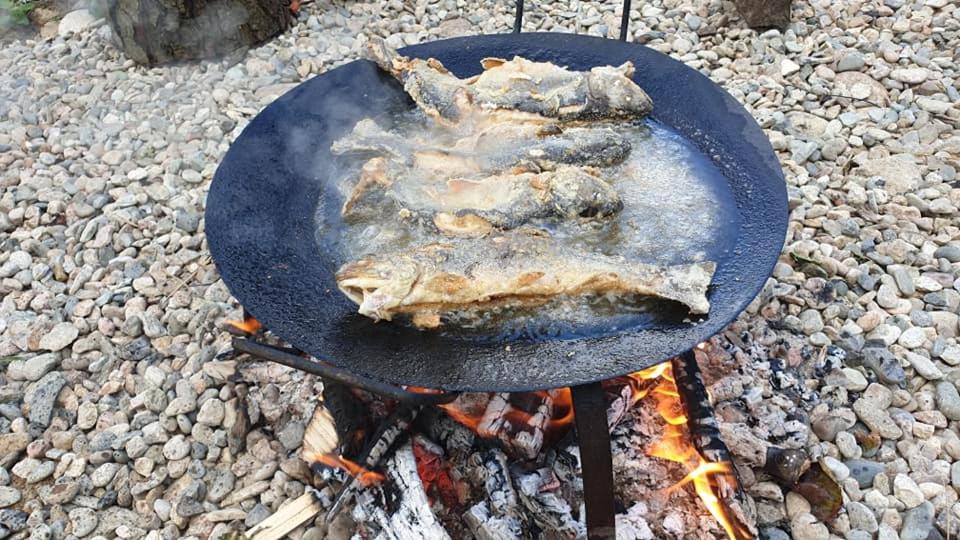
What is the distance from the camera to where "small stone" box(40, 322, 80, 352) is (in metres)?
3.60

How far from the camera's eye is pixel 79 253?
163 inches

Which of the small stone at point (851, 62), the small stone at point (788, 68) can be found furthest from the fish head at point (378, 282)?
the small stone at point (851, 62)

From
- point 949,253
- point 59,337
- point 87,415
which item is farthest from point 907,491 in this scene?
point 59,337

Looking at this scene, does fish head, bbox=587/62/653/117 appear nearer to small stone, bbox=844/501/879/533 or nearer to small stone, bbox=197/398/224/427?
small stone, bbox=844/501/879/533

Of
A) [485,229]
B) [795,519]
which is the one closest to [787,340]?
[795,519]

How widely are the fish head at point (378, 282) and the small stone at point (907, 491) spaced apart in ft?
7.35

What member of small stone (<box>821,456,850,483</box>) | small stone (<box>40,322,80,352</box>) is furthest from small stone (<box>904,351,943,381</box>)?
small stone (<box>40,322,80,352</box>)

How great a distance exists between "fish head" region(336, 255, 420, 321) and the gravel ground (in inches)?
43.5

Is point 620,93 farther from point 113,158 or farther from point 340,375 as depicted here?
point 113,158

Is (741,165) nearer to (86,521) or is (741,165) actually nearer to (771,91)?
(771,91)

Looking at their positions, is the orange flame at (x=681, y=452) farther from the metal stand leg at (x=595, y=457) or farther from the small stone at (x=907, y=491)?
the small stone at (x=907, y=491)

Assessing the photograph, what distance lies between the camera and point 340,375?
7.07ft

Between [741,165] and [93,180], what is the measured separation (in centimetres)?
415

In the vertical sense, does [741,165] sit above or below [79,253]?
above
